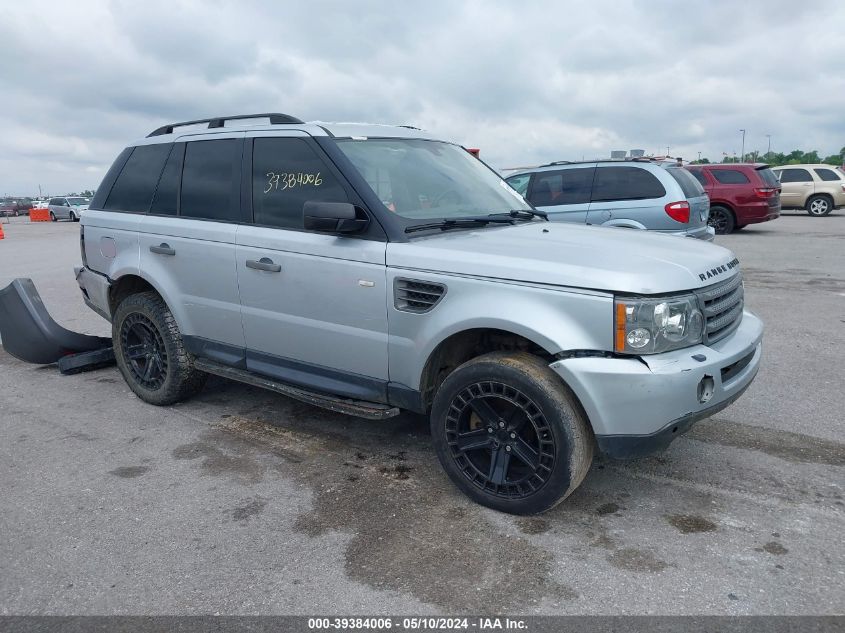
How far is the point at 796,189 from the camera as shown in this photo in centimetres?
2352

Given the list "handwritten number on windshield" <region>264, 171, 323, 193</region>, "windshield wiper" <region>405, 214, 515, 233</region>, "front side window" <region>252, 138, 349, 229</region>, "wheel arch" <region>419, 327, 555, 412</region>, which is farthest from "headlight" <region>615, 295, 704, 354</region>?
"handwritten number on windshield" <region>264, 171, 323, 193</region>

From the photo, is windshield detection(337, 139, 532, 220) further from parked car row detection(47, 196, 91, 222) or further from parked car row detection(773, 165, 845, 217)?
parked car row detection(47, 196, 91, 222)

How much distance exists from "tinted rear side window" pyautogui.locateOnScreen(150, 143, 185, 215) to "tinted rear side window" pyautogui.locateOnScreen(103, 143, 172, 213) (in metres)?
0.07

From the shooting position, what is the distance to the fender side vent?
3500 mm

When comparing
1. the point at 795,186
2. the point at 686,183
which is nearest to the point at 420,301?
the point at 686,183

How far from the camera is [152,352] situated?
514 centimetres

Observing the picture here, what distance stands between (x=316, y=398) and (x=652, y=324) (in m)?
1.95

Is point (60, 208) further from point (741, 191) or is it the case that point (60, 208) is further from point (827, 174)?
point (827, 174)

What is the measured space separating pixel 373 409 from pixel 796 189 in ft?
78.8

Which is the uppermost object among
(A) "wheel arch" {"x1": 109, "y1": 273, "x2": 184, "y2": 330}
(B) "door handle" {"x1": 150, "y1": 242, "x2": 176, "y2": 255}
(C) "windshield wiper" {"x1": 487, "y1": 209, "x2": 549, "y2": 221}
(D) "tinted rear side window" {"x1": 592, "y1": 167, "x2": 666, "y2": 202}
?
(D) "tinted rear side window" {"x1": 592, "y1": 167, "x2": 666, "y2": 202}

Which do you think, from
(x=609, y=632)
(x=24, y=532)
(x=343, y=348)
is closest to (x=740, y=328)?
(x=609, y=632)

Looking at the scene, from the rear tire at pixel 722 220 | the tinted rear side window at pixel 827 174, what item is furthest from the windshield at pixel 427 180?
the tinted rear side window at pixel 827 174

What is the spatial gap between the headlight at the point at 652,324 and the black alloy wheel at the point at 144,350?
3333mm

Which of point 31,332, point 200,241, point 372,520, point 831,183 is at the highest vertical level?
point 831,183
